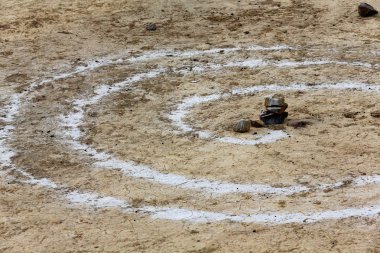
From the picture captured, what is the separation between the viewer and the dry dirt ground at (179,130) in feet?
15.2

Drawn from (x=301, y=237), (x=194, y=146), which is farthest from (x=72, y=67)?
(x=301, y=237)

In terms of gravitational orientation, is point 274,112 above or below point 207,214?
above

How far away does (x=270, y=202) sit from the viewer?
4980 millimetres

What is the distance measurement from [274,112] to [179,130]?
0.89 metres

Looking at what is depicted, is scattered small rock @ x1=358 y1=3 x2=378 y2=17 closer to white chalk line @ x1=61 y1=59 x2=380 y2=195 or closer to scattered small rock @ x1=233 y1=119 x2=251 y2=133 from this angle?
white chalk line @ x1=61 y1=59 x2=380 y2=195

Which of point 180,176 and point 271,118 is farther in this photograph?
point 271,118

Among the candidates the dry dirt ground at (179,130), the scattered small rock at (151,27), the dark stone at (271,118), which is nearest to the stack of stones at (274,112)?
the dark stone at (271,118)

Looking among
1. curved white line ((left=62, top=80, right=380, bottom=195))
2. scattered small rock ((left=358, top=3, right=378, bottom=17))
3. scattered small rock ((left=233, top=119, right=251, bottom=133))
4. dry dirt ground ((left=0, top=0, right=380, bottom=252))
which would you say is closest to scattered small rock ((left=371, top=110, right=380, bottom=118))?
dry dirt ground ((left=0, top=0, right=380, bottom=252))

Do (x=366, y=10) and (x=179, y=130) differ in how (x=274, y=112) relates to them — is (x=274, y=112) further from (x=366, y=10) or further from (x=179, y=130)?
(x=366, y=10)

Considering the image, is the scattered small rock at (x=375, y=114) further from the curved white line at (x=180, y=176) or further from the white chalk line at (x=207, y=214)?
the white chalk line at (x=207, y=214)

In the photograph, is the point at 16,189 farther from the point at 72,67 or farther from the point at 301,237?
the point at 72,67

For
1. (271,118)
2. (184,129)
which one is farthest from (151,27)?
(271,118)

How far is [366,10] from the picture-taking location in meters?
9.34

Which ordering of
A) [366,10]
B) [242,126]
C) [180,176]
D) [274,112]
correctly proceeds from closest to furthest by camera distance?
[180,176]
[242,126]
[274,112]
[366,10]
